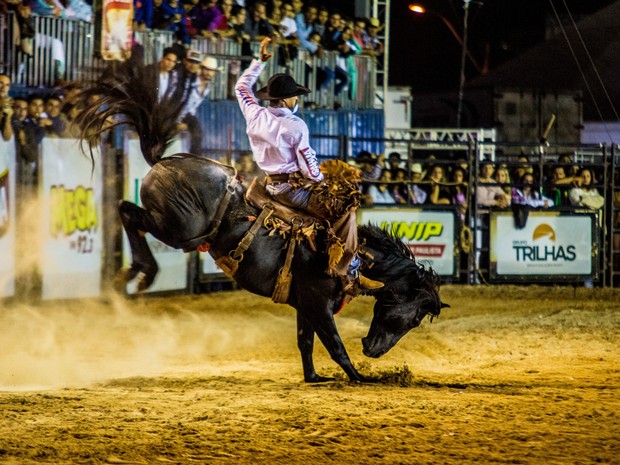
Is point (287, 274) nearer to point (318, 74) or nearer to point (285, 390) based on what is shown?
point (285, 390)

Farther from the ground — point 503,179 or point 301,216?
point 503,179

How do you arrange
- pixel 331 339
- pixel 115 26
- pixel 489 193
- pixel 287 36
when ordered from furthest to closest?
1. pixel 287 36
2. pixel 489 193
3. pixel 115 26
4. pixel 331 339

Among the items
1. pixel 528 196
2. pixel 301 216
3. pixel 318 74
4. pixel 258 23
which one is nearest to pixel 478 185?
pixel 528 196

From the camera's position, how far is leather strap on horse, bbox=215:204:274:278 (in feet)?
22.8

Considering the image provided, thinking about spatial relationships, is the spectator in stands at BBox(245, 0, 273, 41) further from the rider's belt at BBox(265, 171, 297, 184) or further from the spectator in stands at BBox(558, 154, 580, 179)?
the rider's belt at BBox(265, 171, 297, 184)

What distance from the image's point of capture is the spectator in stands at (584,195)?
1598 centimetres

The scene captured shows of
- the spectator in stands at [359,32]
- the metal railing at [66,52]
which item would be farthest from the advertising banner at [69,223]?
the spectator in stands at [359,32]

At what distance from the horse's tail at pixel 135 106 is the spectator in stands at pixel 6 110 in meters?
4.12

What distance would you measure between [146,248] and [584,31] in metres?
20.3

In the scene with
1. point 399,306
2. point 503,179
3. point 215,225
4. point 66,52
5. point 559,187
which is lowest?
point 399,306

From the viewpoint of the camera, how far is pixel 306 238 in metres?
7.18

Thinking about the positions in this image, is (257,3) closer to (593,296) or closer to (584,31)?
(593,296)

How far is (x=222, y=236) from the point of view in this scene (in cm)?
701

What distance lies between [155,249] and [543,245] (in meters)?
6.58
